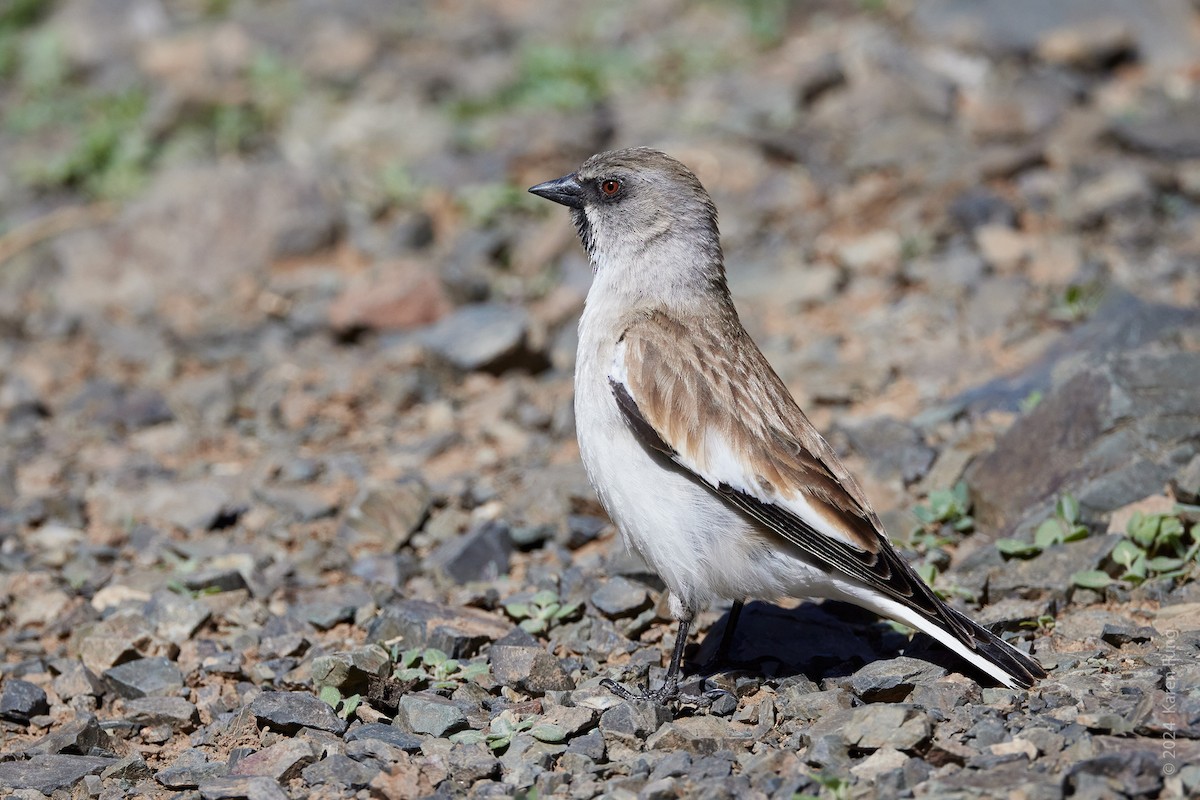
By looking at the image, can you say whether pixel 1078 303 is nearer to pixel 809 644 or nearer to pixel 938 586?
pixel 938 586

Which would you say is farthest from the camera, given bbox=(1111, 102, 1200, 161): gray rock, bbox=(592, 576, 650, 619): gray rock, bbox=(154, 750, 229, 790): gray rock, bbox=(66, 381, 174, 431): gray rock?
bbox=(1111, 102, 1200, 161): gray rock

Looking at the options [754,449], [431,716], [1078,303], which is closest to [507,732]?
[431,716]

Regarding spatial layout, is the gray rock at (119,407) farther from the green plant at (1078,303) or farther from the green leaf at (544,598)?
the green plant at (1078,303)

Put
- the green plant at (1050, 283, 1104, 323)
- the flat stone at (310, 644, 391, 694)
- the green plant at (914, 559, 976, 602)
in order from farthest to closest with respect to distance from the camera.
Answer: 1. the green plant at (1050, 283, 1104, 323)
2. the green plant at (914, 559, 976, 602)
3. the flat stone at (310, 644, 391, 694)

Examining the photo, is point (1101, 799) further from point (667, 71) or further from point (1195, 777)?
point (667, 71)

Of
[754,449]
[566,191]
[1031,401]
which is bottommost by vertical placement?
[1031,401]

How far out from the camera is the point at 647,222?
17.3ft

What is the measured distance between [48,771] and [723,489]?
229cm

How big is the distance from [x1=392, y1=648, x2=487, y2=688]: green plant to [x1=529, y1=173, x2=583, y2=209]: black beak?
1846 mm

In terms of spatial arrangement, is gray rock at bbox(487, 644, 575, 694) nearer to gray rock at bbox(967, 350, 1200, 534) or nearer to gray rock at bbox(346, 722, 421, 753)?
gray rock at bbox(346, 722, 421, 753)

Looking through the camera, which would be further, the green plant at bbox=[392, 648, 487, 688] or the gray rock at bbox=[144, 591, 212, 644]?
the gray rock at bbox=[144, 591, 212, 644]

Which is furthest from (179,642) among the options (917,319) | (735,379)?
(917,319)

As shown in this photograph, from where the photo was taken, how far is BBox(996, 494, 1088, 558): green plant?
17.0 ft

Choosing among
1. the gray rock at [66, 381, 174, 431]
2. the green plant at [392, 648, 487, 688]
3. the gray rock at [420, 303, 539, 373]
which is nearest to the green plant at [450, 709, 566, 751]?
the green plant at [392, 648, 487, 688]
